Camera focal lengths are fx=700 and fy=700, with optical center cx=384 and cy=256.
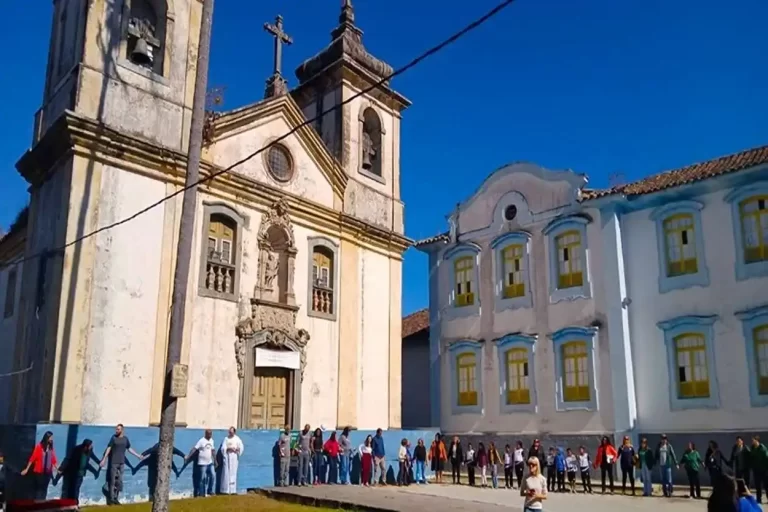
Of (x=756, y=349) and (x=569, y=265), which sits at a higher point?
(x=569, y=265)

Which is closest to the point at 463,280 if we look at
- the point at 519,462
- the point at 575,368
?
the point at 575,368

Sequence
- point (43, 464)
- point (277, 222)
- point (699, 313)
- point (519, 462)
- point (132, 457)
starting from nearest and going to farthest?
point (43, 464)
point (132, 457)
point (277, 222)
point (519, 462)
point (699, 313)

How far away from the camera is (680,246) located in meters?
20.6

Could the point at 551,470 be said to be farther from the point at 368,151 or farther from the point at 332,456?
the point at 368,151

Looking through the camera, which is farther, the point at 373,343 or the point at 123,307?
the point at 373,343

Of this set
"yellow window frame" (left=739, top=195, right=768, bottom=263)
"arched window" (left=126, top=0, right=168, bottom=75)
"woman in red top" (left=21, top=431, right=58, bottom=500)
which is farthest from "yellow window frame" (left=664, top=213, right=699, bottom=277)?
"woman in red top" (left=21, top=431, right=58, bottom=500)

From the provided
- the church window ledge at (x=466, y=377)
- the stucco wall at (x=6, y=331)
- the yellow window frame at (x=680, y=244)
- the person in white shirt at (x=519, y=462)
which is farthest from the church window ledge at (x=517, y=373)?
the stucco wall at (x=6, y=331)

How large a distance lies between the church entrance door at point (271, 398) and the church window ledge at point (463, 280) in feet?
31.2

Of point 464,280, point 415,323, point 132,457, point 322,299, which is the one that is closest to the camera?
point 132,457

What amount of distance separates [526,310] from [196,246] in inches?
475

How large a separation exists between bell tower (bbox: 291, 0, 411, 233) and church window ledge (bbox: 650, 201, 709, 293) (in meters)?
7.87

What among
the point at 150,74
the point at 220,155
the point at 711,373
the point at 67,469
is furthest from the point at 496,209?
the point at 67,469

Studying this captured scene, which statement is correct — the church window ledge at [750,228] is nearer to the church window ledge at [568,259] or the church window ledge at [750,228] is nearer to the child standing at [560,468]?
the church window ledge at [568,259]

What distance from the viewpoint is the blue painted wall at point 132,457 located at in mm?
12530
